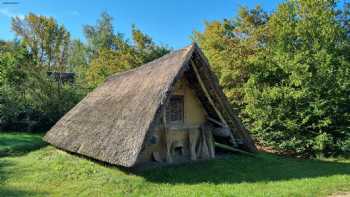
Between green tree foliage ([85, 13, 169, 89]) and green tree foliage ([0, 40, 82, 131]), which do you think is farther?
green tree foliage ([85, 13, 169, 89])

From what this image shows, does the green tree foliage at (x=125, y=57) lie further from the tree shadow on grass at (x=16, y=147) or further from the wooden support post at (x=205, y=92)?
the wooden support post at (x=205, y=92)

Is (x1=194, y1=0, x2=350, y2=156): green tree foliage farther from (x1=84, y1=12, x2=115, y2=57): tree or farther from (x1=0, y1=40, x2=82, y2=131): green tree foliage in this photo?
(x1=84, y1=12, x2=115, y2=57): tree

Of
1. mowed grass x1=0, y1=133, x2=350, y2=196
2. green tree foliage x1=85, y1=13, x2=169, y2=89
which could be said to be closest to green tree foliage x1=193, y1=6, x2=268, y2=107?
green tree foliage x1=85, y1=13, x2=169, y2=89

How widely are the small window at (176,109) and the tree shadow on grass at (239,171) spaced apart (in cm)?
190

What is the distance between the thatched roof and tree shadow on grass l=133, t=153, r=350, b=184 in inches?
39.0

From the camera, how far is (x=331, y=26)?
13.3 meters

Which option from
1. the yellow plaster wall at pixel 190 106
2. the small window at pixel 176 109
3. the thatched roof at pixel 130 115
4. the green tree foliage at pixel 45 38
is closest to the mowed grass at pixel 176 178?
the thatched roof at pixel 130 115

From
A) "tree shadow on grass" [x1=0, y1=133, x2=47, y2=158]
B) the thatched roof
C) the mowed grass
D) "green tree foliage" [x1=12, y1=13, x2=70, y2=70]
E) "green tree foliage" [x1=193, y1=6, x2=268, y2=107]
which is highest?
"green tree foliage" [x1=12, y1=13, x2=70, y2=70]

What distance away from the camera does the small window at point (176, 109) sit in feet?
35.7

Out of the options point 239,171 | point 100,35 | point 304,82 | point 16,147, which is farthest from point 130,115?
point 100,35

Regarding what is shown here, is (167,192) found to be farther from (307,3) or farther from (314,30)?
(307,3)

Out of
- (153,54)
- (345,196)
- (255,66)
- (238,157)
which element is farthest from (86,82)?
(345,196)

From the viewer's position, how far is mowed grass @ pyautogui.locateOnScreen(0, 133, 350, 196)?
290 inches

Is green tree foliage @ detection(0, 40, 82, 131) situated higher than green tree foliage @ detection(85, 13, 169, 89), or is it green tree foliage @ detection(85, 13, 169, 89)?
green tree foliage @ detection(85, 13, 169, 89)
